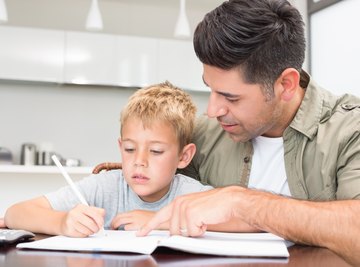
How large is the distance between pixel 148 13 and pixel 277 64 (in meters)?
4.21

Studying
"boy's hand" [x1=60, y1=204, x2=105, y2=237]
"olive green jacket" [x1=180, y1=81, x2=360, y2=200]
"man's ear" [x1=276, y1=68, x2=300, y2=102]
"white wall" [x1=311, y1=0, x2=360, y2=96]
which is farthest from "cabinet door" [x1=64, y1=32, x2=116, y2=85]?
"boy's hand" [x1=60, y1=204, x2=105, y2=237]

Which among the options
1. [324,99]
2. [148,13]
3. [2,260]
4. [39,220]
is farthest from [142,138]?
[148,13]

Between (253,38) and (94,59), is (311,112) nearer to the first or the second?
(253,38)

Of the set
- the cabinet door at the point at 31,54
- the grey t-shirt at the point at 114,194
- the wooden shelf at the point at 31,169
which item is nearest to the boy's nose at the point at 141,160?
the grey t-shirt at the point at 114,194

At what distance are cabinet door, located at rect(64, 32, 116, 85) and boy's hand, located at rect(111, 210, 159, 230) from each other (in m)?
3.85

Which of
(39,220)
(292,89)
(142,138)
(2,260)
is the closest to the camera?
(2,260)

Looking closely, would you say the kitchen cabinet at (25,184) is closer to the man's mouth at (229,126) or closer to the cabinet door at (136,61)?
the cabinet door at (136,61)

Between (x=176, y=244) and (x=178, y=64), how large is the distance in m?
4.45

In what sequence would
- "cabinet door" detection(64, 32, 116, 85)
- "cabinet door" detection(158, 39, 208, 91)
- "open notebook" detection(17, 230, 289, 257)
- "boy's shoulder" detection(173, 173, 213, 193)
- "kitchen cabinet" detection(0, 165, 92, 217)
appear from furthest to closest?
1. "cabinet door" detection(158, 39, 208, 91)
2. "cabinet door" detection(64, 32, 116, 85)
3. "kitchen cabinet" detection(0, 165, 92, 217)
4. "boy's shoulder" detection(173, 173, 213, 193)
5. "open notebook" detection(17, 230, 289, 257)

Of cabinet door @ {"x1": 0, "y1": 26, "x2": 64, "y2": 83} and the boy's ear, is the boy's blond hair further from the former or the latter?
cabinet door @ {"x1": 0, "y1": 26, "x2": 64, "y2": 83}

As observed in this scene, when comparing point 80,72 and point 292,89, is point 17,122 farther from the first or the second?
point 292,89

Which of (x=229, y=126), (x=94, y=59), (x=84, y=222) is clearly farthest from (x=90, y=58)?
(x=84, y=222)

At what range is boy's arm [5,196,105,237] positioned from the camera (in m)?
1.17

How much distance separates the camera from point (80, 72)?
201 inches
